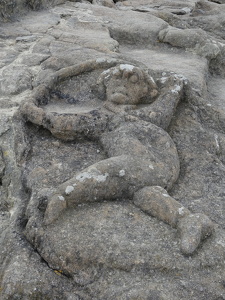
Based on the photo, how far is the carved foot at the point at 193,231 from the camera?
7.71 feet

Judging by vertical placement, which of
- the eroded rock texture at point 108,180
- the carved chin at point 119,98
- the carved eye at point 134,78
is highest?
the carved eye at point 134,78

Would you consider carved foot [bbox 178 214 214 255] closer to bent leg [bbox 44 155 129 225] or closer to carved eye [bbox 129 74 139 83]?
bent leg [bbox 44 155 129 225]

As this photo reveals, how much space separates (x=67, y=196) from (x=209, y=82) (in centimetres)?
355

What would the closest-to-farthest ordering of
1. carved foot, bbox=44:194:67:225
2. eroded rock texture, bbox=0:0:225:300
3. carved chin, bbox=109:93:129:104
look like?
eroded rock texture, bbox=0:0:225:300, carved foot, bbox=44:194:67:225, carved chin, bbox=109:93:129:104

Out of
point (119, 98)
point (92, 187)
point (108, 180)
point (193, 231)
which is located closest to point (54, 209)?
point (92, 187)

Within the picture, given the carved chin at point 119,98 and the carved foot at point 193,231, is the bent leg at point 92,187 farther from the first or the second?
the carved chin at point 119,98

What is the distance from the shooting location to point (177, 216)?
2.56m

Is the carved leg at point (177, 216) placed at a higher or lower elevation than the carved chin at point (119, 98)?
lower

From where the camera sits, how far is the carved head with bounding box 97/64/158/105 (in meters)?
3.61

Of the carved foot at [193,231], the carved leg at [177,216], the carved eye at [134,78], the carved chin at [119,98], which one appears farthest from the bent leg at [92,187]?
the carved eye at [134,78]

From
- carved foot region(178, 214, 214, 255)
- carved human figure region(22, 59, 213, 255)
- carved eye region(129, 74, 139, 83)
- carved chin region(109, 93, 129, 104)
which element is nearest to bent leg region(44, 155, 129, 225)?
carved human figure region(22, 59, 213, 255)

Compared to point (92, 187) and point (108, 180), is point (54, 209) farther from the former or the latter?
point (108, 180)

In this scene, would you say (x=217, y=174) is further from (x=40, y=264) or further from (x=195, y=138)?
(x=40, y=264)

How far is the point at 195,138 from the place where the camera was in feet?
12.0
